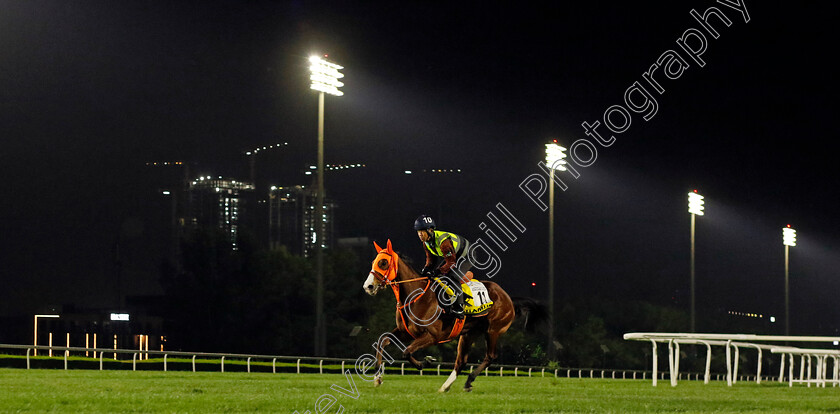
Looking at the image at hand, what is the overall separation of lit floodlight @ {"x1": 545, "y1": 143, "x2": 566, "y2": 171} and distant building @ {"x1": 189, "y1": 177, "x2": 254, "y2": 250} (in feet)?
234

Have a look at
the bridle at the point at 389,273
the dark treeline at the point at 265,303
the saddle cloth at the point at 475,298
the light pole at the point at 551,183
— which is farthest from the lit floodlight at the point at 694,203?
the bridle at the point at 389,273

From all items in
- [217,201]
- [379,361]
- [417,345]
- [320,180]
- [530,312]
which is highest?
[217,201]

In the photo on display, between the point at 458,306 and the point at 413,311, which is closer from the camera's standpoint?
the point at 413,311

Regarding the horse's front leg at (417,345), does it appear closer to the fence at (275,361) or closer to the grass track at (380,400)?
the grass track at (380,400)

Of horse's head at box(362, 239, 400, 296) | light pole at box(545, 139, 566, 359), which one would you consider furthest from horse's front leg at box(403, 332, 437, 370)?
light pole at box(545, 139, 566, 359)

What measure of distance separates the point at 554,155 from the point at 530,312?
88.8 ft

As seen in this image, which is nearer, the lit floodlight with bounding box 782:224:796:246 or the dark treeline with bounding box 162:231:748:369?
the dark treeline with bounding box 162:231:748:369

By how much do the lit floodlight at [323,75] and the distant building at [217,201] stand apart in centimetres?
8037

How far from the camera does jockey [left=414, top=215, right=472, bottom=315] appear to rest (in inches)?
497

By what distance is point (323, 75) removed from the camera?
29.8m

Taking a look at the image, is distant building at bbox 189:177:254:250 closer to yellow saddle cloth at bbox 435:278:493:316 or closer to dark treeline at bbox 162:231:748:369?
dark treeline at bbox 162:231:748:369

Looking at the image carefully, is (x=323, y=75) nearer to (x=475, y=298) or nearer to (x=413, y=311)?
(x=475, y=298)

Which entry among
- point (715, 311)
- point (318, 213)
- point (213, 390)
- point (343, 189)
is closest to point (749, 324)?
point (715, 311)

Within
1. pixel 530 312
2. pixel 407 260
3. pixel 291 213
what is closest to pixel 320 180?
pixel 530 312
